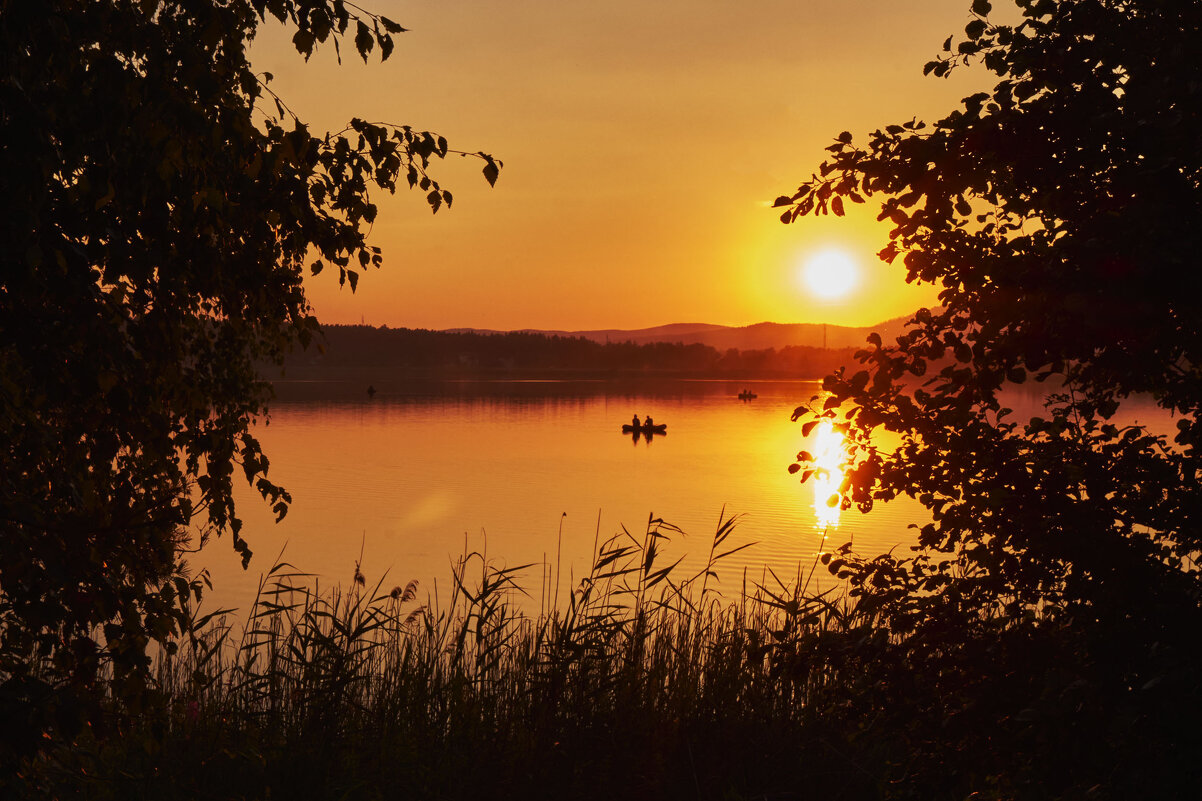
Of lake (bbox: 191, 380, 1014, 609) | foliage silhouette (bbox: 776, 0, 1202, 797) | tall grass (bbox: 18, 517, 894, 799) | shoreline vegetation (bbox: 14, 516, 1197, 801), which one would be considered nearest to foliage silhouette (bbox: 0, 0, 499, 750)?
shoreline vegetation (bbox: 14, 516, 1197, 801)

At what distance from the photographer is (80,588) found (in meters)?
3.74

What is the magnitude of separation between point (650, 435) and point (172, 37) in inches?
2479

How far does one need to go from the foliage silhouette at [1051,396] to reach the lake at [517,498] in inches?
161

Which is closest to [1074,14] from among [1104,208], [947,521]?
[1104,208]

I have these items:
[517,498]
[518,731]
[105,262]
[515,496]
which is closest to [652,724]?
[518,731]

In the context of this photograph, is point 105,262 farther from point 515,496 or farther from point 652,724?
point 515,496

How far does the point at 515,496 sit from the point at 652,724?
111 ft

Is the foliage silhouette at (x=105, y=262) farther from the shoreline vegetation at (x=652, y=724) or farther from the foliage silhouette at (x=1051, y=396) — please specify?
the foliage silhouette at (x=1051, y=396)

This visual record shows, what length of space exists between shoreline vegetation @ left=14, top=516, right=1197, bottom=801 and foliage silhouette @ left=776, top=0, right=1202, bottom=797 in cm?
3

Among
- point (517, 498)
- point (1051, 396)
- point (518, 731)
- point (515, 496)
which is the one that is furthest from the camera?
point (515, 496)

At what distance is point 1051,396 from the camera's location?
213 inches

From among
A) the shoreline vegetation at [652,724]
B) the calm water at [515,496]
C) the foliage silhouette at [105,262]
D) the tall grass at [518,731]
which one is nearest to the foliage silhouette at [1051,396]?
the shoreline vegetation at [652,724]

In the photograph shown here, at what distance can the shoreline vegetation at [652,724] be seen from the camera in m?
4.48

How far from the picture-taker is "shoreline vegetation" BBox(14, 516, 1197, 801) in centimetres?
448
